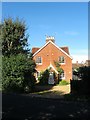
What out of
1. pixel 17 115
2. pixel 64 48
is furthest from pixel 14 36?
pixel 17 115

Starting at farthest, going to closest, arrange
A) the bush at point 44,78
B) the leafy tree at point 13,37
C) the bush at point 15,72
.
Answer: the bush at point 44,78, the leafy tree at point 13,37, the bush at point 15,72

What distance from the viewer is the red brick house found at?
52000 millimetres

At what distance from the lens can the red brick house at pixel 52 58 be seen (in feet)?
171

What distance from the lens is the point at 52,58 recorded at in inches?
2069

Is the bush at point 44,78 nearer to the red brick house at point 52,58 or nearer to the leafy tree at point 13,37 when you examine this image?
the red brick house at point 52,58

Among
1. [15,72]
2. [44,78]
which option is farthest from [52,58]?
[15,72]

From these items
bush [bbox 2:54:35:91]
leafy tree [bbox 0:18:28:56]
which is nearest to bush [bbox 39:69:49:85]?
leafy tree [bbox 0:18:28:56]

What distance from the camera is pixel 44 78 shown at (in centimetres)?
4962

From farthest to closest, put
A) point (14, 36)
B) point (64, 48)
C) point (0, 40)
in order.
→ 1. point (64, 48)
2. point (14, 36)
3. point (0, 40)

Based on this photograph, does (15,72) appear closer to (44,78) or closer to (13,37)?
(13,37)

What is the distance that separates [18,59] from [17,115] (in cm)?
1897

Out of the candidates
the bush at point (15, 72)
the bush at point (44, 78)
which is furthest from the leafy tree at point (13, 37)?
the bush at point (44, 78)

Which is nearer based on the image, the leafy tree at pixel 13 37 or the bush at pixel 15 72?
the bush at pixel 15 72

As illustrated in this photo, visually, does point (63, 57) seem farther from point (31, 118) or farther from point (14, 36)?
point (31, 118)
